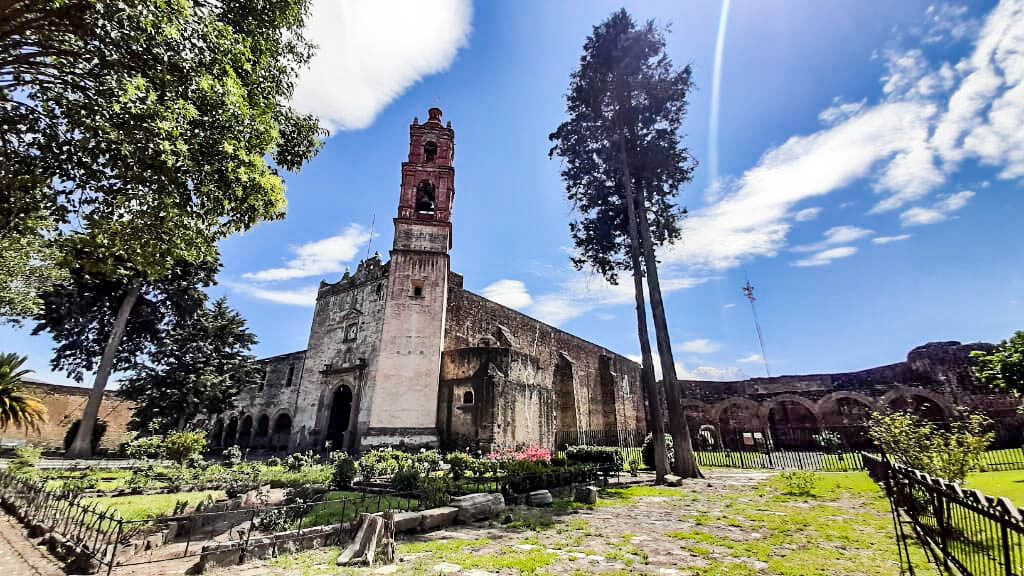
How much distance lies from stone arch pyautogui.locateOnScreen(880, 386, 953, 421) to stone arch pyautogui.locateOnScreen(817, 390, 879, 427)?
146 cm

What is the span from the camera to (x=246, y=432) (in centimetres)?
2239

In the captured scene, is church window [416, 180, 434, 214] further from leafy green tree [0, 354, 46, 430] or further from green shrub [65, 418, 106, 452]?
green shrub [65, 418, 106, 452]

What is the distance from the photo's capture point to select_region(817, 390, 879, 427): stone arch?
74.6 ft

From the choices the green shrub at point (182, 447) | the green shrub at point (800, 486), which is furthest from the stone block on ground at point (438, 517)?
the green shrub at point (182, 447)

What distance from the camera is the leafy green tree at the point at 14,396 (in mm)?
13438

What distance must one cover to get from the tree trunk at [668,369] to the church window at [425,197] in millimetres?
10021

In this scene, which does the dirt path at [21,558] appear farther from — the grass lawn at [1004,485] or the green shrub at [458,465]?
the grass lawn at [1004,485]

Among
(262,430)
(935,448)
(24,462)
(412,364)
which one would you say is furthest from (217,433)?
(935,448)

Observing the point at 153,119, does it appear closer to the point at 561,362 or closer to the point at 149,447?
the point at 149,447

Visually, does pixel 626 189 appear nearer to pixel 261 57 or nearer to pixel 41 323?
pixel 261 57

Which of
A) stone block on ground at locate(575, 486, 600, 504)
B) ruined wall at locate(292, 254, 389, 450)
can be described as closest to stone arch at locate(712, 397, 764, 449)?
stone block on ground at locate(575, 486, 600, 504)

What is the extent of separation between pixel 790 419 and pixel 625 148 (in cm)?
2184

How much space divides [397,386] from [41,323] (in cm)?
1715

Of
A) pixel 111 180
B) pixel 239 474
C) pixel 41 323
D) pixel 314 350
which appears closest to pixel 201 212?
pixel 111 180
